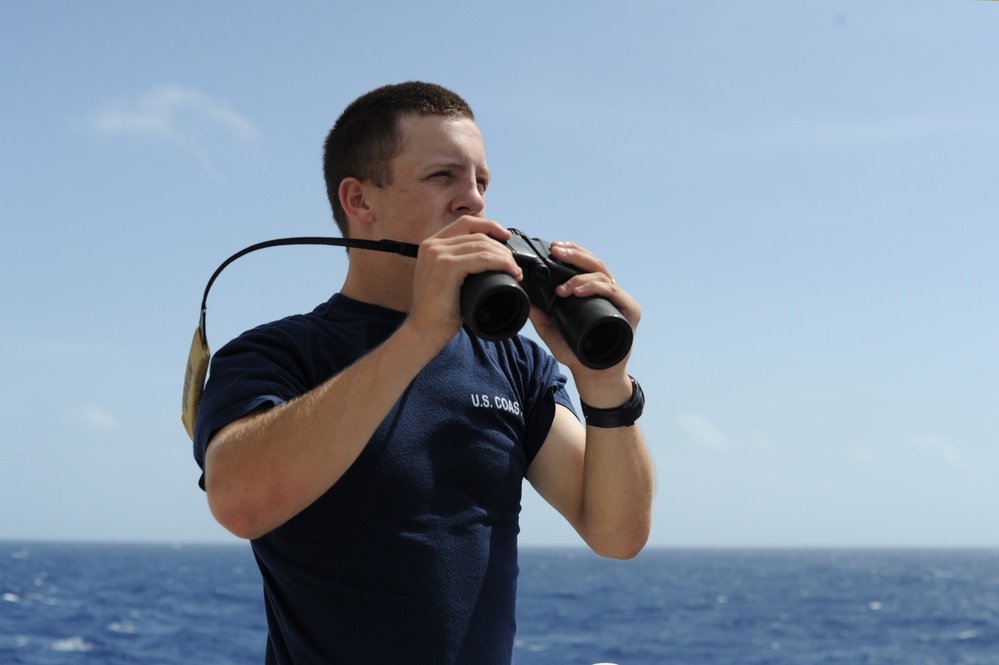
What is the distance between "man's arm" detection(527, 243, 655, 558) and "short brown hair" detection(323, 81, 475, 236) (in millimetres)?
434

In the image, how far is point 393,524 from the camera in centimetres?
185

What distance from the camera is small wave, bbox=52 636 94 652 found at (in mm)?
27062

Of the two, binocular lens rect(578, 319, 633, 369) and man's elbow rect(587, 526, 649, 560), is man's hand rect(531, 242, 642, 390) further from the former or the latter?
man's elbow rect(587, 526, 649, 560)

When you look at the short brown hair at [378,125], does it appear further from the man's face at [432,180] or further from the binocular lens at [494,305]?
the binocular lens at [494,305]

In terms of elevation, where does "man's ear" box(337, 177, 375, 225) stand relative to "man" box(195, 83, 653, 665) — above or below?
above

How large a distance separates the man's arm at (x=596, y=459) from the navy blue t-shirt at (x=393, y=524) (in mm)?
167

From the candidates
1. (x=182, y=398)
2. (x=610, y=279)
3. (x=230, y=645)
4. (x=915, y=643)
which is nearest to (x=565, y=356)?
(x=610, y=279)

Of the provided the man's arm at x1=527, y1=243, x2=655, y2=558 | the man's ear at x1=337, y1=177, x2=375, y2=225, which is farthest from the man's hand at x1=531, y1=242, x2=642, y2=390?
the man's ear at x1=337, y1=177, x2=375, y2=225

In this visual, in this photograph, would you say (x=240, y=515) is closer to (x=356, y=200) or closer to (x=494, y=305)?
(x=494, y=305)

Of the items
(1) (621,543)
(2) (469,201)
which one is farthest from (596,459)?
(2) (469,201)

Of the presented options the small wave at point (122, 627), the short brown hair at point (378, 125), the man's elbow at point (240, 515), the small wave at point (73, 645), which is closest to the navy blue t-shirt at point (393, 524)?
the man's elbow at point (240, 515)

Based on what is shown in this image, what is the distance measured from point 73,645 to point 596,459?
29.5 meters

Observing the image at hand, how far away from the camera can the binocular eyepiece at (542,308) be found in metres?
1.68

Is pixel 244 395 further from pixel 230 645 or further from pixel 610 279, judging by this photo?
pixel 230 645
